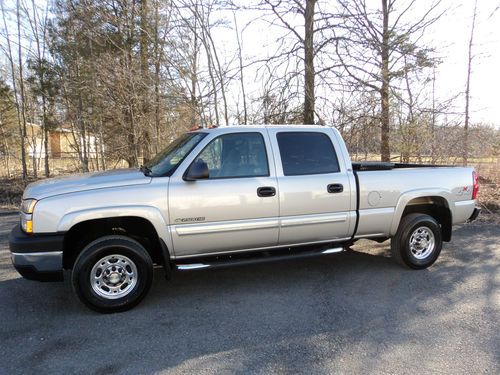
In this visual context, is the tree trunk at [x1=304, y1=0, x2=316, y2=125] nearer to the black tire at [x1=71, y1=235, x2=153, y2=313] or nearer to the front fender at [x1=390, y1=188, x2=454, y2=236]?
the front fender at [x1=390, y1=188, x2=454, y2=236]

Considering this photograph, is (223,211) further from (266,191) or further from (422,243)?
(422,243)

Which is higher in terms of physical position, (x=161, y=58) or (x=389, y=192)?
(x=161, y=58)

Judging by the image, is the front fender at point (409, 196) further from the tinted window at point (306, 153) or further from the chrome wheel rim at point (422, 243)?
the tinted window at point (306, 153)

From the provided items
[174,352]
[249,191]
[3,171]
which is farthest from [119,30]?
[174,352]

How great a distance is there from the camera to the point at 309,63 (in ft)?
33.0

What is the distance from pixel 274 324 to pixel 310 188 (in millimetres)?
1591

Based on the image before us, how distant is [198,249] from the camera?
4.20 metres

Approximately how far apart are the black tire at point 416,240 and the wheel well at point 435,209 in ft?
0.52

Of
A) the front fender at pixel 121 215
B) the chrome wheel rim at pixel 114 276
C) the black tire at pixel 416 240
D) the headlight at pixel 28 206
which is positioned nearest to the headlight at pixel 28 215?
the headlight at pixel 28 206

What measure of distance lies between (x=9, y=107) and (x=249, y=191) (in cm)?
1723

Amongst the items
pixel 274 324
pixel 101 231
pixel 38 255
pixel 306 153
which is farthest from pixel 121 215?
Answer: pixel 306 153

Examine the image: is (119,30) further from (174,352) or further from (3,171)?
(174,352)

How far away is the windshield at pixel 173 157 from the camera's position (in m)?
4.20

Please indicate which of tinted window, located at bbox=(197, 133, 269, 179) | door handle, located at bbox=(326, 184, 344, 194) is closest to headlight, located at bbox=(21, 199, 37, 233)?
tinted window, located at bbox=(197, 133, 269, 179)
